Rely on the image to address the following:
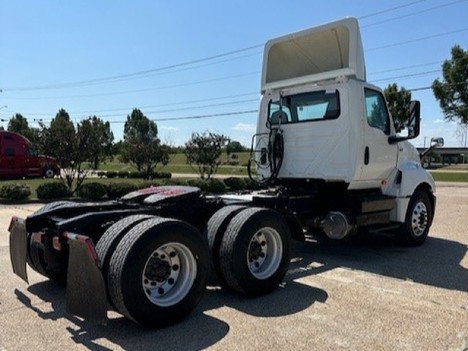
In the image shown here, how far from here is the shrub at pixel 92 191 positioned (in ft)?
50.1

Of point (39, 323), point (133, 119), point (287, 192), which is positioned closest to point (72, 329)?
point (39, 323)

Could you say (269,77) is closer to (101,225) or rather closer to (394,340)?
(101,225)

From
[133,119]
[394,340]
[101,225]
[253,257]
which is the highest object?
[133,119]

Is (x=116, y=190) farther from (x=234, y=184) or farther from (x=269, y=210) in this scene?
(x=269, y=210)

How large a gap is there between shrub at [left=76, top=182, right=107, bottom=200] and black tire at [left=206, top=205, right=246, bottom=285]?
11127mm

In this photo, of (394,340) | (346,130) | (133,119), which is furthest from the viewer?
(133,119)

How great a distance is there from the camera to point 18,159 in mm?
24609

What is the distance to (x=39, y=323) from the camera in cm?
405

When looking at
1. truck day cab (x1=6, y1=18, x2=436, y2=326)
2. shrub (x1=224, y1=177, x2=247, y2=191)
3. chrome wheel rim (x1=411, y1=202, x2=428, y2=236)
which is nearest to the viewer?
truck day cab (x1=6, y1=18, x2=436, y2=326)

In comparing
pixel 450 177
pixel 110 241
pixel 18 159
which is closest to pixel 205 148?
pixel 18 159

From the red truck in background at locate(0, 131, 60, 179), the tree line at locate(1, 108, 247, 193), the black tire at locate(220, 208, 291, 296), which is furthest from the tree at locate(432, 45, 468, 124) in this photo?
the black tire at locate(220, 208, 291, 296)

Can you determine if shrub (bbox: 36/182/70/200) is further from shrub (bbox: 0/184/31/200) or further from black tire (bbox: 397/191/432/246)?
black tire (bbox: 397/191/432/246)

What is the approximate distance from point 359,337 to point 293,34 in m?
5.03

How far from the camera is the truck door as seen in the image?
22.0ft
